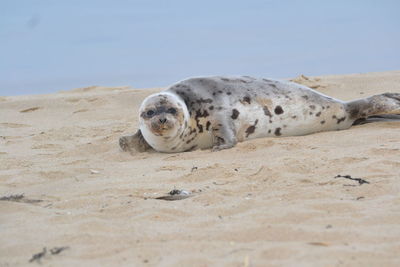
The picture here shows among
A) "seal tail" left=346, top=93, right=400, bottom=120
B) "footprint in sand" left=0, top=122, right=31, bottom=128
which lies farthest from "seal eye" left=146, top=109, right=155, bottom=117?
"footprint in sand" left=0, top=122, right=31, bottom=128

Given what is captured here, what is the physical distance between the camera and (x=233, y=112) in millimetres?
5691

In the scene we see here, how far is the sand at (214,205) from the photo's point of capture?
2.36 meters

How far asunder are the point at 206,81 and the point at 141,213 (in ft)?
9.87

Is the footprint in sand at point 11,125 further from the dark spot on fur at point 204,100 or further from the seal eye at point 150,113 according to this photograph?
the dark spot on fur at point 204,100

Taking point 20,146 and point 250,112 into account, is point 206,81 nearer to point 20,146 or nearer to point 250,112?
point 250,112

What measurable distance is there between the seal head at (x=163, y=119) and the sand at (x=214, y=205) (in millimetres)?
160

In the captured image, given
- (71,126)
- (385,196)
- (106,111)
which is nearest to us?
Result: (385,196)

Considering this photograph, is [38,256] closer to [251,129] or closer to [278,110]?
[251,129]

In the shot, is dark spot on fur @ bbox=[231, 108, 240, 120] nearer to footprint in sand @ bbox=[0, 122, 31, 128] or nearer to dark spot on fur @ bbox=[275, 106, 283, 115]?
dark spot on fur @ bbox=[275, 106, 283, 115]

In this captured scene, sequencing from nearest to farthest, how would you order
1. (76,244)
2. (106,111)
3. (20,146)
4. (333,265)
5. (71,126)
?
(333,265)
(76,244)
(20,146)
(71,126)
(106,111)

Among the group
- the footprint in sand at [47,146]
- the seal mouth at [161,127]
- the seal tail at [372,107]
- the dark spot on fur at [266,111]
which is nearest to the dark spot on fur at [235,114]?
the dark spot on fur at [266,111]

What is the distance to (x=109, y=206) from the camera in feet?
10.8

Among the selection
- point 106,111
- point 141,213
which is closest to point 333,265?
point 141,213

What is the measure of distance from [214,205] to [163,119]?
2.26 m
